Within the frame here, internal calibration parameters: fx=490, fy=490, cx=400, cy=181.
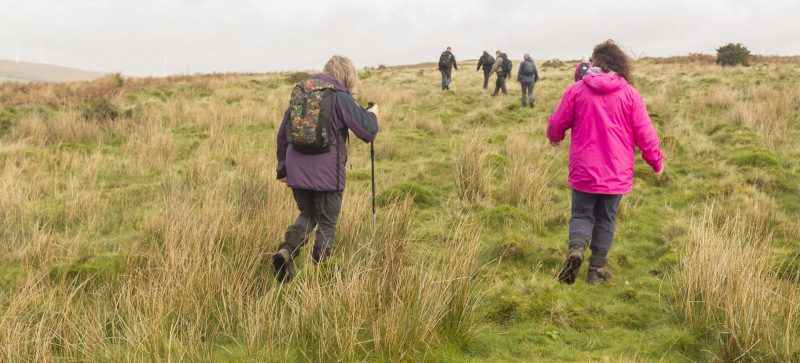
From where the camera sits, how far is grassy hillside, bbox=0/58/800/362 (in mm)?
2916

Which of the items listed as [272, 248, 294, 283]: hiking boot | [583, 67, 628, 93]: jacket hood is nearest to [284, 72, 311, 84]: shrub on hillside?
[272, 248, 294, 283]: hiking boot

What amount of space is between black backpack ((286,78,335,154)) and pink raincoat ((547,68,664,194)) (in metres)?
1.99

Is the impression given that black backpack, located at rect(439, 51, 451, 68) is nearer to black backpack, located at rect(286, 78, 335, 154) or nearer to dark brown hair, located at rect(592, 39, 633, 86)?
dark brown hair, located at rect(592, 39, 633, 86)

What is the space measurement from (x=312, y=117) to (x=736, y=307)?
9.96 ft

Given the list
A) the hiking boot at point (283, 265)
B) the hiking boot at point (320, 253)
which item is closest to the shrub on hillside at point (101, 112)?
the hiking boot at point (320, 253)

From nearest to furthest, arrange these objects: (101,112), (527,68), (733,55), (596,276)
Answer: (596,276)
(101,112)
(527,68)
(733,55)

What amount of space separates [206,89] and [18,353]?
18.4 m

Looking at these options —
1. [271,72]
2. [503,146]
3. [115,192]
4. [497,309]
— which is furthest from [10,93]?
[497,309]

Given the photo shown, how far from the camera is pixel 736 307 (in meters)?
2.85

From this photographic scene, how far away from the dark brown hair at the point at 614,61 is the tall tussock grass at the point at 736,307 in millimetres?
1364

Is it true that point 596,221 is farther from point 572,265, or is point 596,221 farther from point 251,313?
point 251,313

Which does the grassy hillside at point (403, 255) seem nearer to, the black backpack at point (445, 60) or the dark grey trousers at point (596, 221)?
the dark grey trousers at point (596, 221)

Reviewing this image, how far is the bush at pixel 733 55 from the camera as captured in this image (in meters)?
23.8

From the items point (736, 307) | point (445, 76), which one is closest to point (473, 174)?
point (736, 307)
